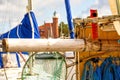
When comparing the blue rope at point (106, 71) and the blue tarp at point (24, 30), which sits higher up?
the blue tarp at point (24, 30)

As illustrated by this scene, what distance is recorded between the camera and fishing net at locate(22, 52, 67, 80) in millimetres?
4641

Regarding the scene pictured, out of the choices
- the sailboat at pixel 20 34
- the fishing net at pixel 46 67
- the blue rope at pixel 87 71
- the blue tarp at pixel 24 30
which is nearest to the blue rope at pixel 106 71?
the blue rope at pixel 87 71

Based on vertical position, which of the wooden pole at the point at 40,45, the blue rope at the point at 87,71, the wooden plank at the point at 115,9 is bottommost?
the blue rope at the point at 87,71

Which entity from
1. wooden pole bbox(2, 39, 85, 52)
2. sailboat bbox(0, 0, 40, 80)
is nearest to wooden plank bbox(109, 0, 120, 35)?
wooden pole bbox(2, 39, 85, 52)

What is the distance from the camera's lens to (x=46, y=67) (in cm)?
537

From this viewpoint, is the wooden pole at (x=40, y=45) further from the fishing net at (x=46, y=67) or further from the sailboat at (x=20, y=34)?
the sailboat at (x=20, y=34)

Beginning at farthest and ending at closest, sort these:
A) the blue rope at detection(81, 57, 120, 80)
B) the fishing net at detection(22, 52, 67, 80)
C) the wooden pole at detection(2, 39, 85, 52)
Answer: the fishing net at detection(22, 52, 67, 80) < the blue rope at detection(81, 57, 120, 80) < the wooden pole at detection(2, 39, 85, 52)

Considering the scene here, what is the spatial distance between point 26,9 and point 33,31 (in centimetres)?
72

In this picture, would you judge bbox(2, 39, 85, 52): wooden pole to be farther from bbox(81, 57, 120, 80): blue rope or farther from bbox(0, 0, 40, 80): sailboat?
bbox(0, 0, 40, 80): sailboat

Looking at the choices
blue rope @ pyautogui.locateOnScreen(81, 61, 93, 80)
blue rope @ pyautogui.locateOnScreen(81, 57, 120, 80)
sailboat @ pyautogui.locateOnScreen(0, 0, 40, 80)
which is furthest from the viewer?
sailboat @ pyautogui.locateOnScreen(0, 0, 40, 80)

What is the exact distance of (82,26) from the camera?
13.5 feet

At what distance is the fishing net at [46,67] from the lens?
464cm

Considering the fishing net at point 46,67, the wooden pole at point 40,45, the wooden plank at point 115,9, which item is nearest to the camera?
the wooden pole at point 40,45

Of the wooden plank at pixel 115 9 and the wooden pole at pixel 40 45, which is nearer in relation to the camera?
the wooden pole at pixel 40 45
